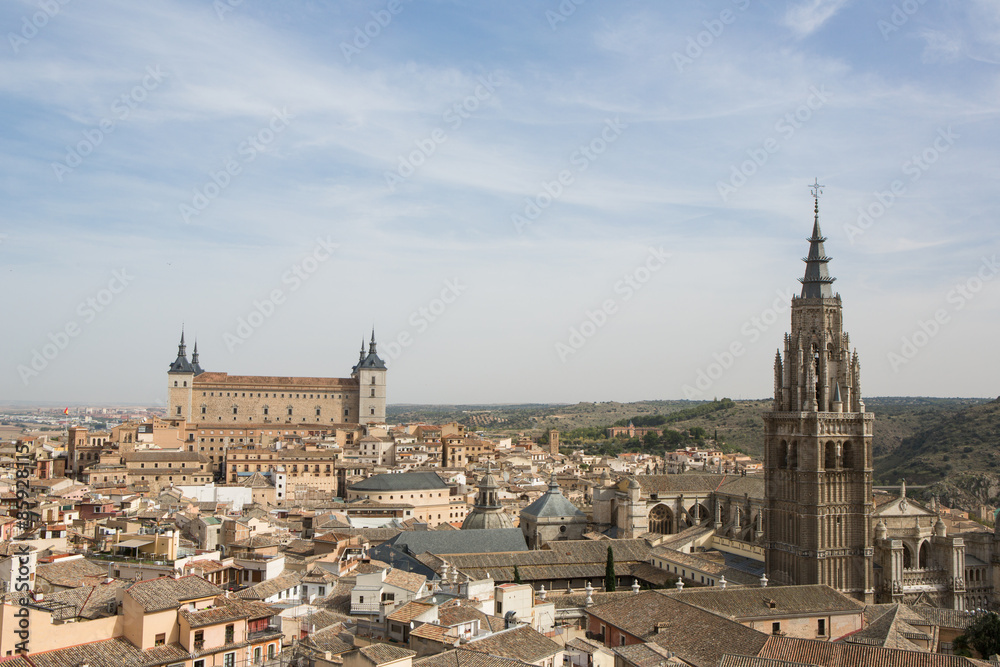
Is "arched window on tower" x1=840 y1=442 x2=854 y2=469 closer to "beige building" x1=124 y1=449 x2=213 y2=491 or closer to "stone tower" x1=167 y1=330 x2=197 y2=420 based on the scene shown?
"beige building" x1=124 y1=449 x2=213 y2=491

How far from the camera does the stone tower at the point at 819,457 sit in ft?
122

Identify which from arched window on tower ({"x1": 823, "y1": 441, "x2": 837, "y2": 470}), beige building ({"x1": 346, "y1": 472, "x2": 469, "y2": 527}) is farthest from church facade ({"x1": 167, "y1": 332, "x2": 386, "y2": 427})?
arched window on tower ({"x1": 823, "y1": 441, "x2": 837, "y2": 470})

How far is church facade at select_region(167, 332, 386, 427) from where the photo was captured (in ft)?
332

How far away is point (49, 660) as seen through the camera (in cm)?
1566

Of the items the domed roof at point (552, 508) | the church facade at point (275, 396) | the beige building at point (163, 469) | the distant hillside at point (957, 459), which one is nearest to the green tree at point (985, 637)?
the domed roof at point (552, 508)

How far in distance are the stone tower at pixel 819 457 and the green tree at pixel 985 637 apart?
30.0 feet

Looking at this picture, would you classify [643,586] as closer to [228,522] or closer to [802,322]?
[802,322]

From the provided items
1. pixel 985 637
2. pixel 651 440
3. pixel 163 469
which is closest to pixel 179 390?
pixel 163 469

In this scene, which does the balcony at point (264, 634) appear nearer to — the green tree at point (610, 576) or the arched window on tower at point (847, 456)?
the green tree at point (610, 576)

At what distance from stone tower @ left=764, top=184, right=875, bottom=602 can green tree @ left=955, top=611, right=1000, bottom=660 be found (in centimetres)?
913

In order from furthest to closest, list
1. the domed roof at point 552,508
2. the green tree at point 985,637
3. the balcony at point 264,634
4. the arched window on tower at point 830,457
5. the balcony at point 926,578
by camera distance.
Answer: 1. the domed roof at point 552,508
2. the balcony at point 926,578
3. the arched window on tower at point 830,457
4. the green tree at point 985,637
5. the balcony at point 264,634

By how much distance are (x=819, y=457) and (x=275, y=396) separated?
255ft

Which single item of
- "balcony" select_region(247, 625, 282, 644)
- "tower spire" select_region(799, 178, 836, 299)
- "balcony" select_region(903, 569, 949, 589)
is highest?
"tower spire" select_region(799, 178, 836, 299)

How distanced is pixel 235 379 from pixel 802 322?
256 ft
